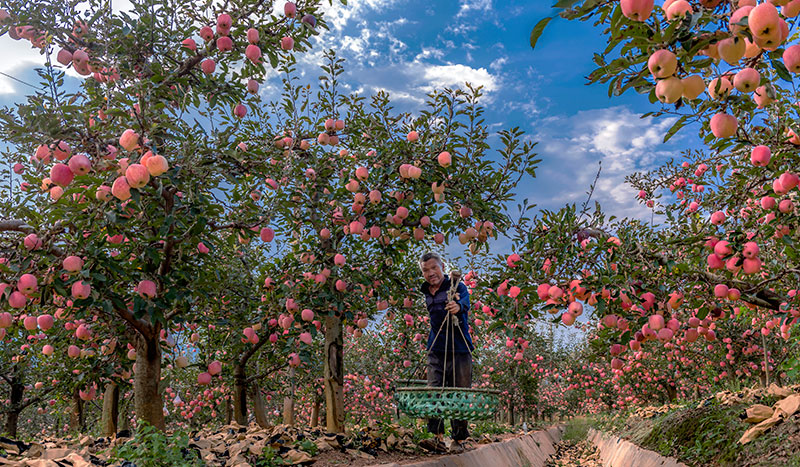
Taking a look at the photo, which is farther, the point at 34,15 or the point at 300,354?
the point at 300,354

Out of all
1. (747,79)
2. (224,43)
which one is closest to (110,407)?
(224,43)

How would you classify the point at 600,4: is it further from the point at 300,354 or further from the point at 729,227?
the point at 300,354

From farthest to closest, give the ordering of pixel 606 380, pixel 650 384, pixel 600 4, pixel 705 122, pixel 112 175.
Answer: pixel 606 380 < pixel 650 384 < pixel 705 122 < pixel 112 175 < pixel 600 4

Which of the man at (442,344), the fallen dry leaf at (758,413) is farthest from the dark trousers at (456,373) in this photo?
the fallen dry leaf at (758,413)

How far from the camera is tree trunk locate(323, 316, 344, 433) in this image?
5.51 metres

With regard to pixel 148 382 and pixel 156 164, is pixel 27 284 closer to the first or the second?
pixel 156 164

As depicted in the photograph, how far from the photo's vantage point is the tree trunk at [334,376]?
5508 mm

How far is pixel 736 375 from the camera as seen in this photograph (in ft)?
40.7

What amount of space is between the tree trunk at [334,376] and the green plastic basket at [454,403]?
232 cm

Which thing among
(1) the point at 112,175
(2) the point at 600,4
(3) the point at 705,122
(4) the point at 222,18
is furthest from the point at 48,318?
(3) the point at 705,122

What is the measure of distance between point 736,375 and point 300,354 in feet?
Result: 40.9

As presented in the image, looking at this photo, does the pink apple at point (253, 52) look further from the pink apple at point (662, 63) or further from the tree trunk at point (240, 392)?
the tree trunk at point (240, 392)

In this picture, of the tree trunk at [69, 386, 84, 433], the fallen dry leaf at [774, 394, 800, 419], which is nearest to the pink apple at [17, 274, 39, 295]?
the fallen dry leaf at [774, 394, 800, 419]

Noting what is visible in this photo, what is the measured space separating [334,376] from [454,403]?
266cm
